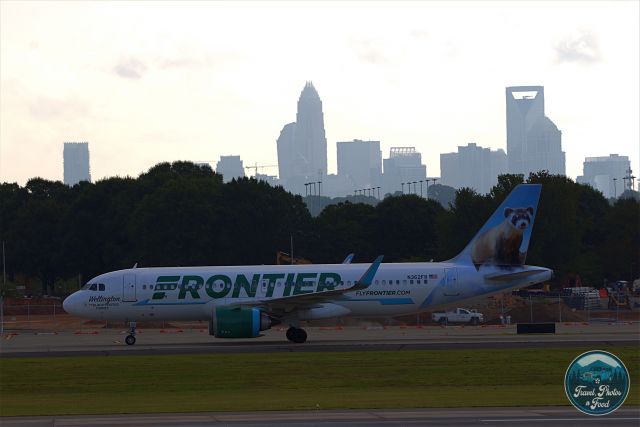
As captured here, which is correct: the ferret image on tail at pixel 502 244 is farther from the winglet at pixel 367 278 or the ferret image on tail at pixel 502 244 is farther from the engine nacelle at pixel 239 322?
the engine nacelle at pixel 239 322

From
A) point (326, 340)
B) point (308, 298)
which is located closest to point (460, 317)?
point (326, 340)

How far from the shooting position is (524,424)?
77.2ft

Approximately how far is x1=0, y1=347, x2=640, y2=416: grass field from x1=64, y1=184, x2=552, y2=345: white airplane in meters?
6.78

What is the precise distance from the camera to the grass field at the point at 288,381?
29.3 meters

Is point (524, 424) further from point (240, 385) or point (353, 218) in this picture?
point (353, 218)

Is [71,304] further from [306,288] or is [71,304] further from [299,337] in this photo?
[306,288]

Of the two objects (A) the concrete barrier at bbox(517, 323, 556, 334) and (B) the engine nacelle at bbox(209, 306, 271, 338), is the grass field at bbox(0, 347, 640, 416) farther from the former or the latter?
(A) the concrete barrier at bbox(517, 323, 556, 334)

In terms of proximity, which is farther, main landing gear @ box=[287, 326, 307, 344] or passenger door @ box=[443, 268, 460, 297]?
passenger door @ box=[443, 268, 460, 297]

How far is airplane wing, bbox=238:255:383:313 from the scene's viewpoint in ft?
156

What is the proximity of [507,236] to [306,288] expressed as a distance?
960cm

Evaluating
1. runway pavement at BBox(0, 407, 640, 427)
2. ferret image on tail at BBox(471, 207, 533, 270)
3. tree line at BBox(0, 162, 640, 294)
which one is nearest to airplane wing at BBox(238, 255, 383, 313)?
ferret image on tail at BBox(471, 207, 533, 270)

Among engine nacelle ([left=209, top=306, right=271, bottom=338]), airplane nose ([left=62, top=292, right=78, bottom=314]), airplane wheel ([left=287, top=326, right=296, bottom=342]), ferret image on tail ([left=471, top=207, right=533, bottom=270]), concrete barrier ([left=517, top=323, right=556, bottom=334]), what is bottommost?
concrete barrier ([left=517, top=323, right=556, bottom=334])

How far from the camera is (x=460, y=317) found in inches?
2758

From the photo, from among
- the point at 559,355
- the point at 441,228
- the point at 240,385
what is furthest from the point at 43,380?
the point at 441,228
